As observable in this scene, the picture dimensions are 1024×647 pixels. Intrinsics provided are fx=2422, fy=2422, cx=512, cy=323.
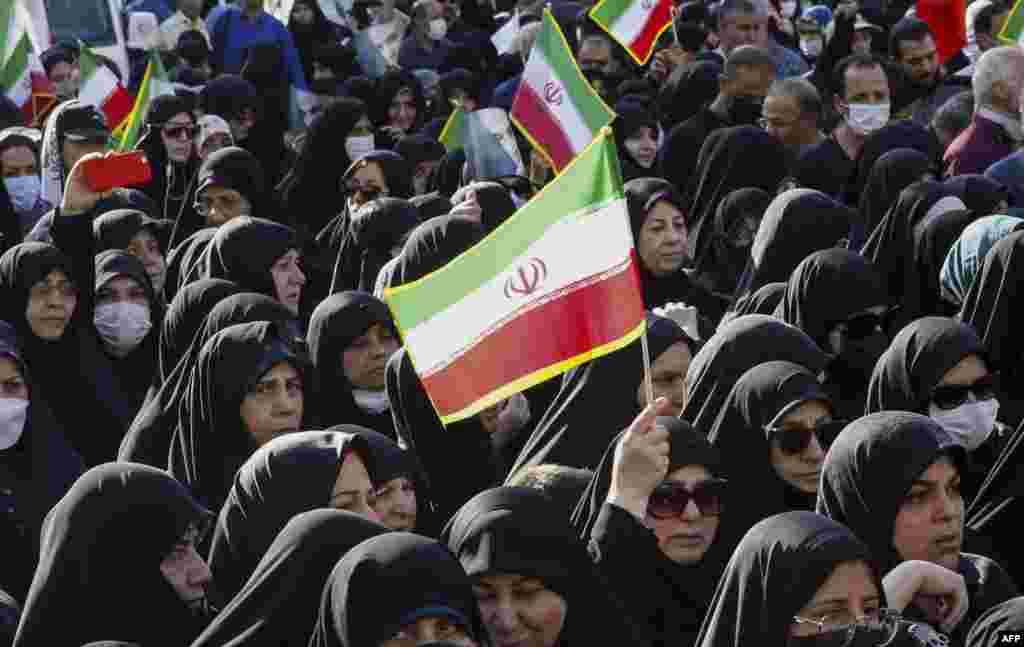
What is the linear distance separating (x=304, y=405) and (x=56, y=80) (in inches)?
289

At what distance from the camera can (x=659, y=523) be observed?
18.4 ft

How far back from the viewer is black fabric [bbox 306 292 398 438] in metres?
7.46

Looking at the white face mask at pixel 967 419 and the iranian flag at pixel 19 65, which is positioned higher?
the white face mask at pixel 967 419

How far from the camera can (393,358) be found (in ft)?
23.5

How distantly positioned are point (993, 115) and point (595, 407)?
2.99 m

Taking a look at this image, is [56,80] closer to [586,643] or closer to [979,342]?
[979,342]

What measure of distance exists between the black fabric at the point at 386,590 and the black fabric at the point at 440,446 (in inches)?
94.0

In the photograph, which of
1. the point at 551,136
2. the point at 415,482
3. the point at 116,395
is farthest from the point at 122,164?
the point at 415,482

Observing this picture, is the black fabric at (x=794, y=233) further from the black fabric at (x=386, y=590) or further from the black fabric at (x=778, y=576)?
the black fabric at (x=386, y=590)

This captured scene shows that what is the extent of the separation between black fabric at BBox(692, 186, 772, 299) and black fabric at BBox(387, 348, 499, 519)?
7.33 ft

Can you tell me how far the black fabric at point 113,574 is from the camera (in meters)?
5.33

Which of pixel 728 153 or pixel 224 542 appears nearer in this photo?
pixel 224 542

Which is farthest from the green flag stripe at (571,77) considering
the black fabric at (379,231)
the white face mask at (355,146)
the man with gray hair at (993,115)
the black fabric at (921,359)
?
the black fabric at (921,359)

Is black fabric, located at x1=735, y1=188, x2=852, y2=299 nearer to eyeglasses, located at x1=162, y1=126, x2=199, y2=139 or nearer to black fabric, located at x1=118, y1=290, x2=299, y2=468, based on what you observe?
black fabric, located at x1=118, y1=290, x2=299, y2=468
